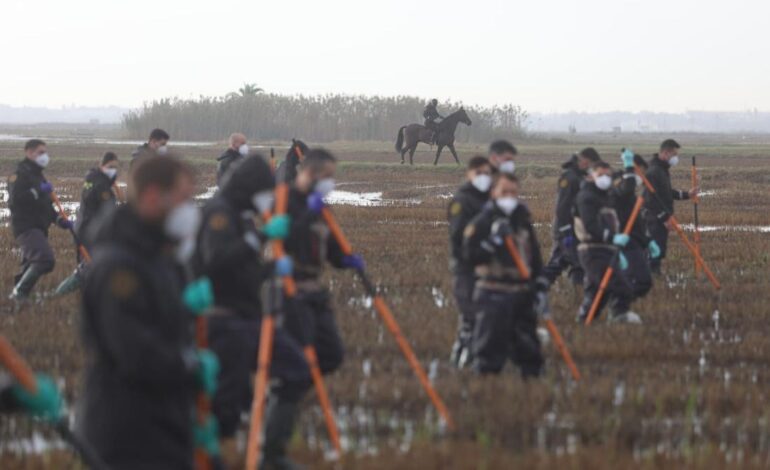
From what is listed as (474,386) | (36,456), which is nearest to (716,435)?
(474,386)

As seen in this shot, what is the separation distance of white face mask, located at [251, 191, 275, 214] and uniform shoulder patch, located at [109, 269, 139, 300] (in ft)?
8.42

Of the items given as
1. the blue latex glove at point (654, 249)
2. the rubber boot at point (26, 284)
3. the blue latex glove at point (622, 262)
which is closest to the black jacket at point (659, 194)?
the blue latex glove at point (654, 249)

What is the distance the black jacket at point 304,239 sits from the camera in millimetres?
8117

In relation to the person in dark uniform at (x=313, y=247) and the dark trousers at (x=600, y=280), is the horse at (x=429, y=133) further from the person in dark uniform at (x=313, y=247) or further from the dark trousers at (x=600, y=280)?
the person in dark uniform at (x=313, y=247)

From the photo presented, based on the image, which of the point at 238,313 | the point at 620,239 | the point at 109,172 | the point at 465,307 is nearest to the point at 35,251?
the point at 109,172

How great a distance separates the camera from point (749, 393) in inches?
392

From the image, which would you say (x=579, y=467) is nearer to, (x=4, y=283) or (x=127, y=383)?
(x=127, y=383)

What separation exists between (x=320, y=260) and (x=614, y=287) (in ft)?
19.5

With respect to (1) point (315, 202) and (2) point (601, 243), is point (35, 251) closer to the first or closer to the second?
(2) point (601, 243)

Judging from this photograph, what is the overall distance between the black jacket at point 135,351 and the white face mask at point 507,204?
4956 millimetres

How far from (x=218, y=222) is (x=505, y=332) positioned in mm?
3467

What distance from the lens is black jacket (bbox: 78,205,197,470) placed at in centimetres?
502

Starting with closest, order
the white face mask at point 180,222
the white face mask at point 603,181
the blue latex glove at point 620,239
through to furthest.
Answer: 1. the white face mask at point 180,222
2. the white face mask at point 603,181
3. the blue latex glove at point 620,239

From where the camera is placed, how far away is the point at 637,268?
14.0 meters
